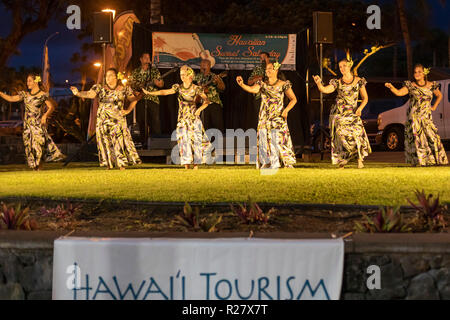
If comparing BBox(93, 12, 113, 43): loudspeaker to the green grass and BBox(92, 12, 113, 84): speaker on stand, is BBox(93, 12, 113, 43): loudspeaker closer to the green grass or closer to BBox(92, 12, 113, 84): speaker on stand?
BBox(92, 12, 113, 84): speaker on stand

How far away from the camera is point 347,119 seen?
13.2 meters

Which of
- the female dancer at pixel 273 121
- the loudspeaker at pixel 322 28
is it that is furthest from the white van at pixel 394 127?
the female dancer at pixel 273 121

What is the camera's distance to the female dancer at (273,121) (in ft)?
42.9

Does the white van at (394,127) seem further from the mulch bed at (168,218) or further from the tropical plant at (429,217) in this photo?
the tropical plant at (429,217)

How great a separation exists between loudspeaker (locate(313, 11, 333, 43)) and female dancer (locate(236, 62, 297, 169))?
8.85 feet

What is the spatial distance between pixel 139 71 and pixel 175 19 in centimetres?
2116

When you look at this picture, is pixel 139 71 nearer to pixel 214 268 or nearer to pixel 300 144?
pixel 300 144

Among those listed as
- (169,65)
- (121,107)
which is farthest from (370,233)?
(169,65)

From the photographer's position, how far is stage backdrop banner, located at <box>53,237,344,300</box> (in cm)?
495

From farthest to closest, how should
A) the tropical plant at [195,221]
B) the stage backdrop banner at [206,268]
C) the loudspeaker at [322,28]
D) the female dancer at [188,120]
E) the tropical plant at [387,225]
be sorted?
the loudspeaker at [322,28], the female dancer at [188,120], the tropical plant at [195,221], the tropical plant at [387,225], the stage backdrop banner at [206,268]

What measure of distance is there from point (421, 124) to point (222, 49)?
15.7 feet

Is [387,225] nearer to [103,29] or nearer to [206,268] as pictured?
[206,268]

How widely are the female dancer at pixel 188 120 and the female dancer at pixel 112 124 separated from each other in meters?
0.52
